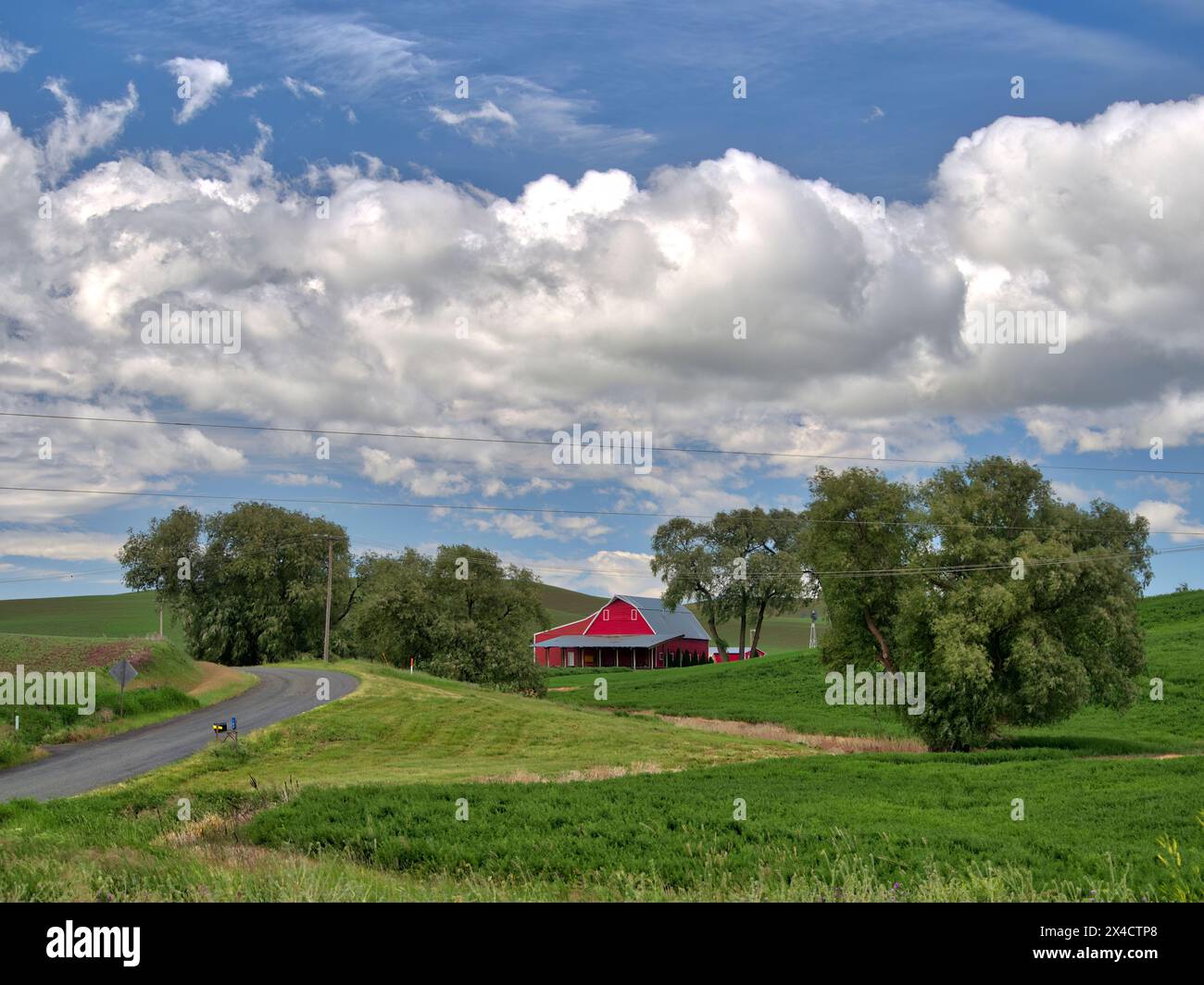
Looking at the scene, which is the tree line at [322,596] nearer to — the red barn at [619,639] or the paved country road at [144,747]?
the paved country road at [144,747]

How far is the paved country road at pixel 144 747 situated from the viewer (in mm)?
29953

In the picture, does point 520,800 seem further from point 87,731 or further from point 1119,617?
point 1119,617

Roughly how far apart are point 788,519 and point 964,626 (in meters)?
77.8

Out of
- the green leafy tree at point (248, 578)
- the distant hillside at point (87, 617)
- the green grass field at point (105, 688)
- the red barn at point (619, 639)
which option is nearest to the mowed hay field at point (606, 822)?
the green grass field at point (105, 688)

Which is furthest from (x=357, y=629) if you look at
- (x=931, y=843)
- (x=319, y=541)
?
(x=931, y=843)

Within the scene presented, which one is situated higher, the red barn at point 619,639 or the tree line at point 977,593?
the tree line at point 977,593

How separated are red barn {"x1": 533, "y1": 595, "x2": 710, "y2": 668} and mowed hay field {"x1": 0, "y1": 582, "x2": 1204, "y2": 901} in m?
78.2

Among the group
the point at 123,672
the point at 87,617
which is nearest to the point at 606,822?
the point at 123,672

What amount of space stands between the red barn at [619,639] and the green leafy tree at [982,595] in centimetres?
8011

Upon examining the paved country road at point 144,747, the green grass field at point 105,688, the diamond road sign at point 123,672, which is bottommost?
the paved country road at point 144,747

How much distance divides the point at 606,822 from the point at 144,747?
956 inches

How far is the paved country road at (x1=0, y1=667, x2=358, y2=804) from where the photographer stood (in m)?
30.0

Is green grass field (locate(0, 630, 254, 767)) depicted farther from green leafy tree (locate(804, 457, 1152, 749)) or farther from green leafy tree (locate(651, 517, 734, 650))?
green leafy tree (locate(651, 517, 734, 650))

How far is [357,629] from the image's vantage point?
8719 centimetres
